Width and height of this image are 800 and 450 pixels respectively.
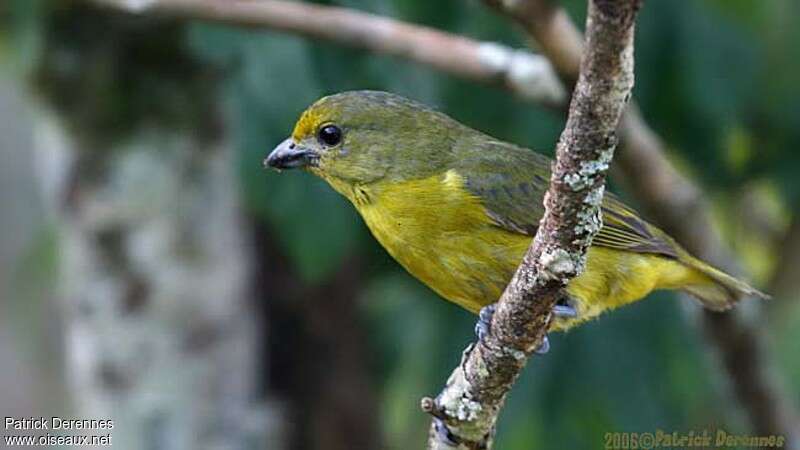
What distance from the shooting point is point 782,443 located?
516 cm

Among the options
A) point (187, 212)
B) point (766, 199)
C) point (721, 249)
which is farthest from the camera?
point (766, 199)

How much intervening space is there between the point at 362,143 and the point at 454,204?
36 cm

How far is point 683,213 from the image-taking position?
4.74 m

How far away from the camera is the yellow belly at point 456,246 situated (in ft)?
11.9

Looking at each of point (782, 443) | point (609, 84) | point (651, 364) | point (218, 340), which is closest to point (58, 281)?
point (218, 340)

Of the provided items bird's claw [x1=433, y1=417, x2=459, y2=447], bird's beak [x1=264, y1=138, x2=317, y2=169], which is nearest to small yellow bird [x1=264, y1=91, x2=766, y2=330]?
bird's beak [x1=264, y1=138, x2=317, y2=169]

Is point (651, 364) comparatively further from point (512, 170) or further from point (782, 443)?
point (512, 170)

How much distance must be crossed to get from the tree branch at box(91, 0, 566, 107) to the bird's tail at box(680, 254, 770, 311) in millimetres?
702

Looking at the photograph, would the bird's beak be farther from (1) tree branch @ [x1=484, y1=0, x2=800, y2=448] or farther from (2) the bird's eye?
(1) tree branch @ [x1=484, y1=0, x2=800, y2=448]

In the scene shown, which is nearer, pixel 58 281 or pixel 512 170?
pixel 512 170

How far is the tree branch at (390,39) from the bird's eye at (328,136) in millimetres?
548

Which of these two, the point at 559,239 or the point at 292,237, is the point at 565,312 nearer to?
the point at 559,239

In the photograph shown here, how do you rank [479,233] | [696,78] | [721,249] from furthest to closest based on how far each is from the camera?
1. [721,249]
2. [696,78]
3. [479,233]

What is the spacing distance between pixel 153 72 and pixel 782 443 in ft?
9.34
